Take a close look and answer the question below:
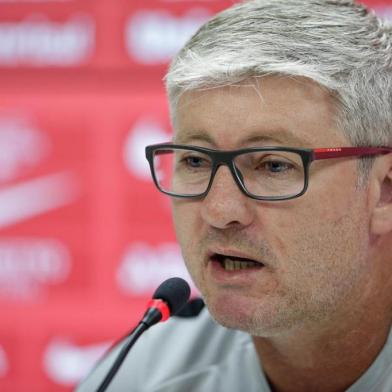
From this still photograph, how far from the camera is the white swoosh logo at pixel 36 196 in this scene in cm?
254

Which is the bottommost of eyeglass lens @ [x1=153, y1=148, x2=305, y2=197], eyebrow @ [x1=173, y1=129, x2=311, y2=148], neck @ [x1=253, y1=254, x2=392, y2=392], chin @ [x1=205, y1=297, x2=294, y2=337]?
neck @ [x1=253, y1=254, x2=392, y2=392]

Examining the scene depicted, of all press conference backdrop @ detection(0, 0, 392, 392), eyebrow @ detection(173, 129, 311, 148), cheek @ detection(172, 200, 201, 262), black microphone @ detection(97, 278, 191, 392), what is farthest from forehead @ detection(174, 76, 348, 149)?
press conference backdrop @ detection(0, 0, 392, 392)

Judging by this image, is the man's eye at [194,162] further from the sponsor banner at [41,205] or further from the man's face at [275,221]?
the sponsor banner at [41,205]

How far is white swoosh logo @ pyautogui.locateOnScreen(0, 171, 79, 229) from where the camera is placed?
2535mm

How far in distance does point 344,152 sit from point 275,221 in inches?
6.2

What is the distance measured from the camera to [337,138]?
1.20 metres

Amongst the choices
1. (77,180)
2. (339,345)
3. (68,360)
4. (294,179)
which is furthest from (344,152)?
(68,360)

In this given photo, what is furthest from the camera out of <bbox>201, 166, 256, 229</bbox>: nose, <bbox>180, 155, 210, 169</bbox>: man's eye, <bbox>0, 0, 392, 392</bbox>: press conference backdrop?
<bbox>0, 0, 392, 392</bbox>: press conference backdrop

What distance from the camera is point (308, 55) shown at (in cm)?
119

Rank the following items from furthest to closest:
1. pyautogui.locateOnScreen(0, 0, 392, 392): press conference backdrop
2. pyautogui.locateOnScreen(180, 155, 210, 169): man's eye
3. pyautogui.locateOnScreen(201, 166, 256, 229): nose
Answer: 1. pyautogui.locateOnScreen(0, 0, 392, 392): press conference backdrop
2. pyautogui.locateOnScreen(180, 155, 210, 169): man's eye
3. pyautogui.locateOnScreen(201, 166, 256, 229): nose

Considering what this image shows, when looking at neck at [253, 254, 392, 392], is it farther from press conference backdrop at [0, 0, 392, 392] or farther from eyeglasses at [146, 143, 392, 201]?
press conference backdrop at [0, 0, 392, 392]

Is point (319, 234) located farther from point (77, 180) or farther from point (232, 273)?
point (77, 180)

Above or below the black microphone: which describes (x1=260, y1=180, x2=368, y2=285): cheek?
above

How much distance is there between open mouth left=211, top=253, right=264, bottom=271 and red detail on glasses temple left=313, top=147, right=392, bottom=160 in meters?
0.19
